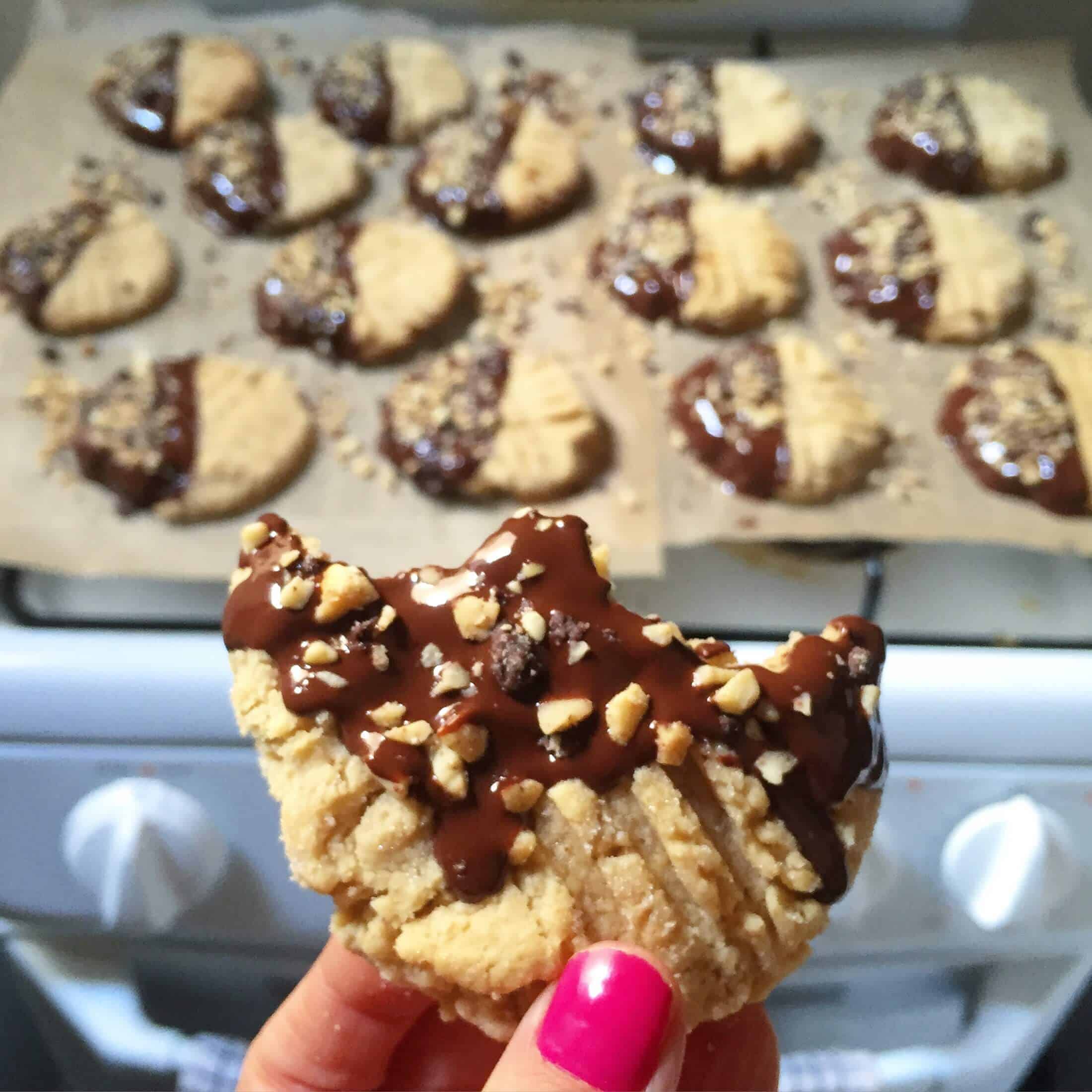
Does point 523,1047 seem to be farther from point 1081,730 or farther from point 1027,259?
point 1027,259

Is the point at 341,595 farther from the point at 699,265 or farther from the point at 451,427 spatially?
the point at 699,265

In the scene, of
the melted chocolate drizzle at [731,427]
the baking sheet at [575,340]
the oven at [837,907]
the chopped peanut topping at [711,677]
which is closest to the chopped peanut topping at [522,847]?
the chopped peanut topping at [711,677]

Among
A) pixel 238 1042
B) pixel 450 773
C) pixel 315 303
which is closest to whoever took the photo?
pixel 450 773

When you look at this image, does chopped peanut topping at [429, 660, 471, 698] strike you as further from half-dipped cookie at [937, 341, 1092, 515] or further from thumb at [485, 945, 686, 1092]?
half-dipped cookie at [937, 341, 1092, 515]

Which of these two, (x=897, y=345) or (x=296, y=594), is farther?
(x=897, y=345)

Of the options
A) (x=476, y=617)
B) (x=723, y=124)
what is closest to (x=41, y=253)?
(x=723, y=124)

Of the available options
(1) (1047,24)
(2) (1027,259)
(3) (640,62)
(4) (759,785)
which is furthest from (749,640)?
(1) (1047,24)

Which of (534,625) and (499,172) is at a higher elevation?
(499,172)
